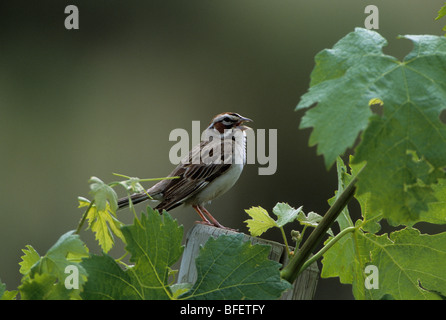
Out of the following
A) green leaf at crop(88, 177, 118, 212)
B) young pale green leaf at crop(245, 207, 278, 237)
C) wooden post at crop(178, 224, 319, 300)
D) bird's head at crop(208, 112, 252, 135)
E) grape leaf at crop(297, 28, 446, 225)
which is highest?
bird's head at crop(208, 112, 252, 135)

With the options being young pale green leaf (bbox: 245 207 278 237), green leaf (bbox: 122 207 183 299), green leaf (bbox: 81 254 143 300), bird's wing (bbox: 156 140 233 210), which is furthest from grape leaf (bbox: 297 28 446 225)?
bird's wing (bbox: 156 140 233 210)

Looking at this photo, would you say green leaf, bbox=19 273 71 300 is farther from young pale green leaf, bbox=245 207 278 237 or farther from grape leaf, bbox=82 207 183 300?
young pale green leaf, bbox=245 207 278 237

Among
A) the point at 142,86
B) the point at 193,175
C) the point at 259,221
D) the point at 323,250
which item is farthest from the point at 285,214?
the point at 142,86

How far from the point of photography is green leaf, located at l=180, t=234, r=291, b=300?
48.5 inches

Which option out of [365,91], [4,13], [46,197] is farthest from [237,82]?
[365,91]

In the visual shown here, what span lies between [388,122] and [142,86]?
29.2 feet

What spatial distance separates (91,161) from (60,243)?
8.20 metres

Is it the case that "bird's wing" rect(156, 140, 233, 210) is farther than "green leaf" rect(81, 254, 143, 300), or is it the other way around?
"bird's wing" rect(156, 140, 233, 210)

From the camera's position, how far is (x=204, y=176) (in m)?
3.73

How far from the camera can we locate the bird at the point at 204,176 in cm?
368

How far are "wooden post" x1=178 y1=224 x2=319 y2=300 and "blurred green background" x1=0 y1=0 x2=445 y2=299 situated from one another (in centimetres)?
609

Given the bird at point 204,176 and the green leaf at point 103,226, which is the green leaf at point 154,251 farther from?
the bird at point 204,176

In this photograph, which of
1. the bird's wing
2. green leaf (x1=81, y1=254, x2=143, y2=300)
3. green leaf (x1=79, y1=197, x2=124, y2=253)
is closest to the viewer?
→ green leaf (x1=81, y1=254, x2=143, y2=300)

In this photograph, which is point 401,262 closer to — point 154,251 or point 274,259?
point 274,259
